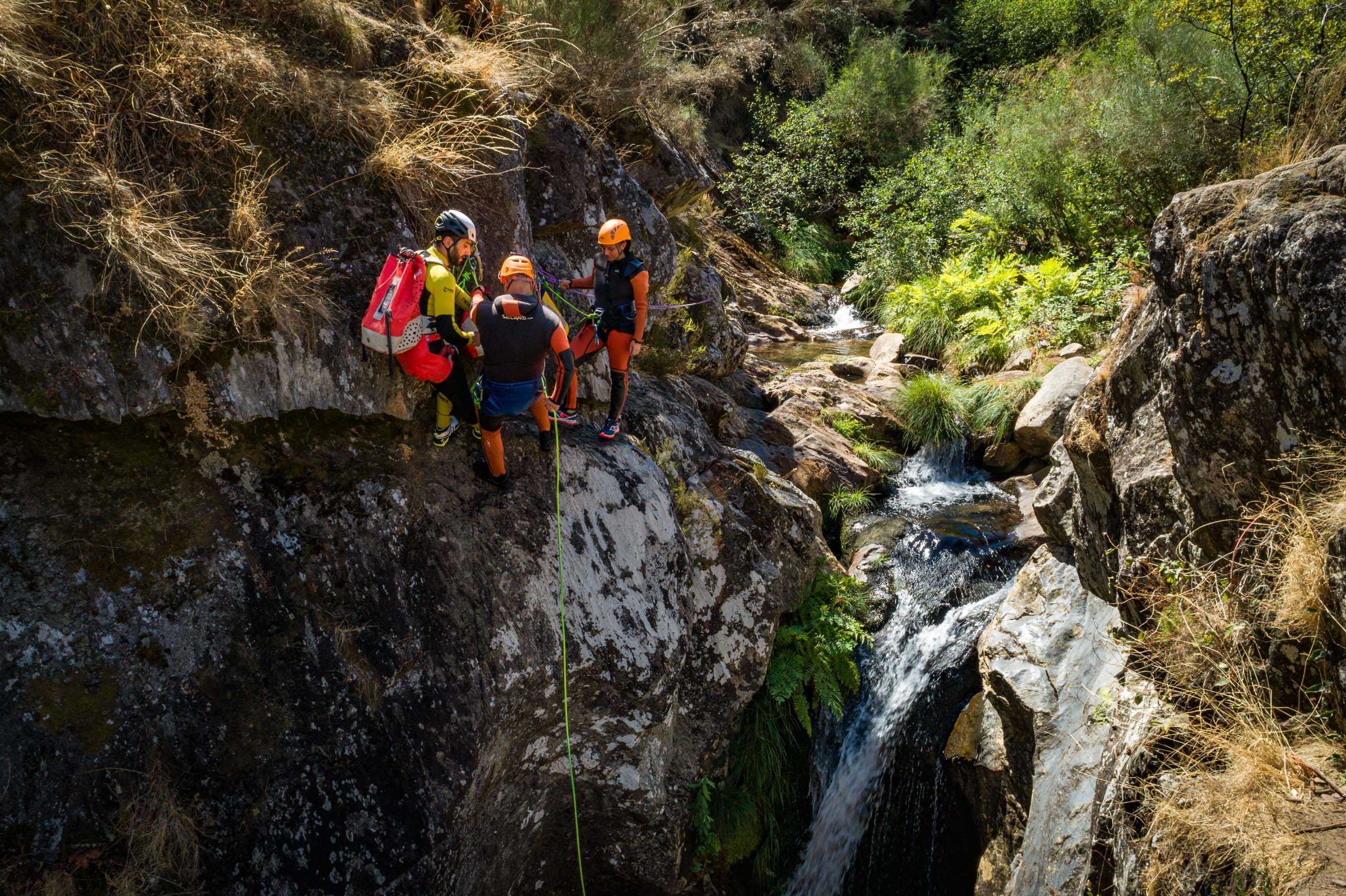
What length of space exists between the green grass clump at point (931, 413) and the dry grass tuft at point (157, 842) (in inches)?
363

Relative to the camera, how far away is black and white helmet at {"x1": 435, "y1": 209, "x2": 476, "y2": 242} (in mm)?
4773

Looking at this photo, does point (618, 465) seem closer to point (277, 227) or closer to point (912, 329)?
point (277, 227)

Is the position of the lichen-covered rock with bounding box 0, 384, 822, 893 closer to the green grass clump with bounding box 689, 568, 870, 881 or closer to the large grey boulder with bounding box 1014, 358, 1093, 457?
the green grass clump with bounding box 689, 568, 870, 881

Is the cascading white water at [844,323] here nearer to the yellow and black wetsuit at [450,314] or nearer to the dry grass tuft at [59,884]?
the yellow and black wetsuit at [450,314]

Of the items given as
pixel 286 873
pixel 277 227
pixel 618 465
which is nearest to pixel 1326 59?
pixel 618 465

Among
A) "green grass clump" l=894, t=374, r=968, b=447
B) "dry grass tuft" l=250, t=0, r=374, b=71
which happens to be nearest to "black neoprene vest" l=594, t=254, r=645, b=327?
"dry grass tuft" l=250, t=0, r=374, b=71

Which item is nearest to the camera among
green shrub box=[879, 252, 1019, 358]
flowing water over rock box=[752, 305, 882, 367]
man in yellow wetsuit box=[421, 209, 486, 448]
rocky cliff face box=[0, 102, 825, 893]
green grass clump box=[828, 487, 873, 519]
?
rocky cliff face box=[0, 102, 825, 893]

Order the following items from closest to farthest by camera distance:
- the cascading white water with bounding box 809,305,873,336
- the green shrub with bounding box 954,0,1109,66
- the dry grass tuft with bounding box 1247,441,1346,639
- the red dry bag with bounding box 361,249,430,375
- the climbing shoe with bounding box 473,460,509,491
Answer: the dry grass tuft with bounding box 1247,441,1346,639 → the red dry bag with bounding box 361,249,430,375 → the climbing shoe with bounding box 473,460,509,491 → the cascading white water with bounding box 809,305,873,336 → the green shrub with bounding box 954,0,1109,66

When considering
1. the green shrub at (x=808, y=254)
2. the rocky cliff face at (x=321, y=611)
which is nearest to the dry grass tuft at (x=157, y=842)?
the rocky cliff face at (x=321, y=611)

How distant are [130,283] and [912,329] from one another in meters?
12.0

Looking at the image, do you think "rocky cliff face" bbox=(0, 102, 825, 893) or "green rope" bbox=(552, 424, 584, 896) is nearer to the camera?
"rocky cliff face" bbox=(0, 102, 825, 893)

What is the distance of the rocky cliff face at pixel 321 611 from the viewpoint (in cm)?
399

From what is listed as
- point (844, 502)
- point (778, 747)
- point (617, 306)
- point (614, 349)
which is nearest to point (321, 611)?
point (614, 349)

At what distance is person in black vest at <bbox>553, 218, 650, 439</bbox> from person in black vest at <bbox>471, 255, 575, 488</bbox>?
2.68 feet
